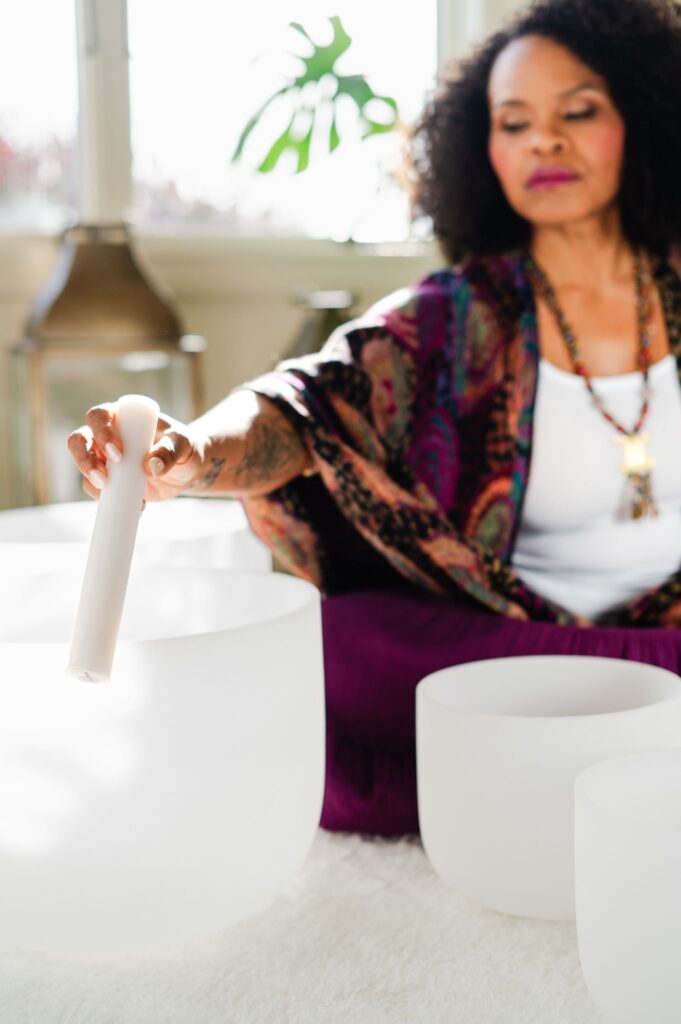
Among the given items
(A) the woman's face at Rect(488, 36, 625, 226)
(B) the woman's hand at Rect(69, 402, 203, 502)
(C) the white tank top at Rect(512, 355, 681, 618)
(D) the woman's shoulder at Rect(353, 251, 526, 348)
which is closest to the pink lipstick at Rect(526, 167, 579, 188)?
(A) the woman's face at Rect(488, 36, 625, 226)

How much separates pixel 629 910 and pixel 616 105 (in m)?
1.14

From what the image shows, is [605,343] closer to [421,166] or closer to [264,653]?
[421,166]

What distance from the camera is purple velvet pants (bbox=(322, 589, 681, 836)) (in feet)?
3.93

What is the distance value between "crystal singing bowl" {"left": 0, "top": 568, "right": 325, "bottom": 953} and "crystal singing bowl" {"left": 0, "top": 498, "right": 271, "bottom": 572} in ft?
1.04

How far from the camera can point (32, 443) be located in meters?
2.08

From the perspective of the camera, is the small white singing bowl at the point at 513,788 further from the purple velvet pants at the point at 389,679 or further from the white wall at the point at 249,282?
the white wall at the point at 249,282

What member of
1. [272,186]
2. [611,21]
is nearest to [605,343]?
[611,21]

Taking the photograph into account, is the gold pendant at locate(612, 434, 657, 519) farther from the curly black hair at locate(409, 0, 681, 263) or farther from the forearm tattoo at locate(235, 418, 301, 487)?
the forearm tattoo at locate(235, 418, 301, 487)

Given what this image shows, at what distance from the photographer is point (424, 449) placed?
1.49 m

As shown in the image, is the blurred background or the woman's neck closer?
the woman's neck

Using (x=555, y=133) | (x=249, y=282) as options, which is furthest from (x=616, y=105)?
(x=249, y=282)

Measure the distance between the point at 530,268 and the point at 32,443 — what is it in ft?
2.79

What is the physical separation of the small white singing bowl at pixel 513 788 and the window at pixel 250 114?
158 centimetres

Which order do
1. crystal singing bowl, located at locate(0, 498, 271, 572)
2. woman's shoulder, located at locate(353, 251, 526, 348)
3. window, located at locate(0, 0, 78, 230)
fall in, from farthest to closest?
window, located at locate(0, 0, 78, 230) → woman's shoulder, located at locate(353, 251, 526, 348) → crystal singing bowl, located at locate(0, 498, 271, 572)
